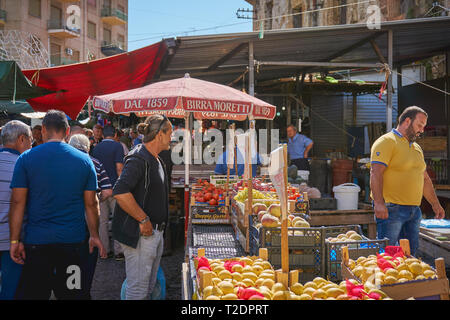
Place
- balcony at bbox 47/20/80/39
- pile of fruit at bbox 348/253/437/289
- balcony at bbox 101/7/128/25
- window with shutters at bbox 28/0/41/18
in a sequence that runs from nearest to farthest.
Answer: pile of fruit at bbox 348/253/437/289 < window with shutters at bbox 28/0/41/18 < balcony at bbox 47/20/80/39 < balcony at bbox 101/7/128/25

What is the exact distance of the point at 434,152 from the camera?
11719 mm

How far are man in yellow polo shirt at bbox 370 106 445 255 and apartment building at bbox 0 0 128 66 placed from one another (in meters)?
29.4

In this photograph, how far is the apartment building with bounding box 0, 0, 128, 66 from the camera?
102 feet

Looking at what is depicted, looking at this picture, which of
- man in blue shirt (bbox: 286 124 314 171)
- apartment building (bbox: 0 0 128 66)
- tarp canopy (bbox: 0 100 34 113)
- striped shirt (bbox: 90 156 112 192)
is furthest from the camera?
apartment building (bbox: 0 0 128 66)

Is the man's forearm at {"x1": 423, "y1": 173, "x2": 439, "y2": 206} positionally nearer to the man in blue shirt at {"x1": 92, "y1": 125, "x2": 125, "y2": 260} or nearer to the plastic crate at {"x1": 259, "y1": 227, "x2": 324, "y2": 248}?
the plastic crate at {"x1": 259, "y1": 227, "x2": 324, "y2": 248}

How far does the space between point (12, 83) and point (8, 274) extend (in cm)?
441

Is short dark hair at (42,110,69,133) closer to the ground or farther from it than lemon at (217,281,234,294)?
farther from it

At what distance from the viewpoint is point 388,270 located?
269cm

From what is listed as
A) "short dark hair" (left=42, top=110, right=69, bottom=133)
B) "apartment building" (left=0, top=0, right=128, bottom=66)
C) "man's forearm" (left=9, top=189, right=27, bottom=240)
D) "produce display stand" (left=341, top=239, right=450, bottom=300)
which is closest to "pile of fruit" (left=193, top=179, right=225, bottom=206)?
"short dark hair" (left=42, top=110, right=69, bottom=133)

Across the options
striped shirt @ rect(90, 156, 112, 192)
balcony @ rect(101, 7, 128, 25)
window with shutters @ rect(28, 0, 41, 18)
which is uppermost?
balcony @ rect(101, 7, 128, 25)

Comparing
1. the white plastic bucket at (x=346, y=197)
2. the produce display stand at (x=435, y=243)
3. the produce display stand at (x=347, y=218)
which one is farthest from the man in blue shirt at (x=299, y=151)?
the produce display stand at (x=435, y=243)

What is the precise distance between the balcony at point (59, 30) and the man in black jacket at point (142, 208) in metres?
35.0
